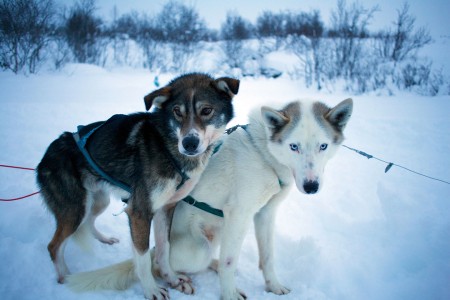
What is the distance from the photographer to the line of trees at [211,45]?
10047mm

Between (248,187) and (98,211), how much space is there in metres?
1.48

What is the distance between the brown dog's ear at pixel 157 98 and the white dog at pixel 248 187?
594 mm

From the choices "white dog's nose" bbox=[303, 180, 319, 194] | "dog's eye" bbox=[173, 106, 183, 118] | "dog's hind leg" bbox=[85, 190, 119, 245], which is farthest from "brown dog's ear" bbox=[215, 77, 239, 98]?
"dog's hind leg" bbox=[85, 190, 119, 245]

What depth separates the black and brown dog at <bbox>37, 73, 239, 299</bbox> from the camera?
1963mm

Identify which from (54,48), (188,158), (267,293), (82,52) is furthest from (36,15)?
(267,293)

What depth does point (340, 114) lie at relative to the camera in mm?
2025

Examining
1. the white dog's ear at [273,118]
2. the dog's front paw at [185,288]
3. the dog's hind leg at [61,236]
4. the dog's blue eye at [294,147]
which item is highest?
the white dog's ear at [273,118]

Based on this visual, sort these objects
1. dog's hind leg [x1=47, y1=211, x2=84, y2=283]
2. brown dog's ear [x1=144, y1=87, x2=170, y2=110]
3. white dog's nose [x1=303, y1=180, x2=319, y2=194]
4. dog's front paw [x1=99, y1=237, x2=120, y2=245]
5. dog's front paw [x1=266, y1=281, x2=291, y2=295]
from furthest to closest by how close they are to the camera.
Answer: dog's front paw [x1=99, y1=237, x2=120, y2=245], dog's front paw [x1=266, y1=281, x2=291, y2=295], dog's hind leg [x1=47, y1=211, x2=84, y2=283], brown dog's ear [x1=144, y1=87, x2=170, y2=110], white dog's nose [x1=303, y1=180, x2=319, y2=194]

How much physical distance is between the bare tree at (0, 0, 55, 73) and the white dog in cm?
1111

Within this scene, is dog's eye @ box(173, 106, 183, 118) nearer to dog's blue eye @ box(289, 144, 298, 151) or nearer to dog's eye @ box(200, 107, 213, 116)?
dog's eye @ box(200, 107, 213, 116)

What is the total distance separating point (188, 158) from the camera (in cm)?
204

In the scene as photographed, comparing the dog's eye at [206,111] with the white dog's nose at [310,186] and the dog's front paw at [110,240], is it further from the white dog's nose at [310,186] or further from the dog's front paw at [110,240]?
the dog's front paw at [110,240]

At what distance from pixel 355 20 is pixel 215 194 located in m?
12.8

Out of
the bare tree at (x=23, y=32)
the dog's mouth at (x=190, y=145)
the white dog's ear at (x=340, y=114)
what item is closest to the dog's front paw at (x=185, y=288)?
the dog's mouth at (x=190, y=145)
